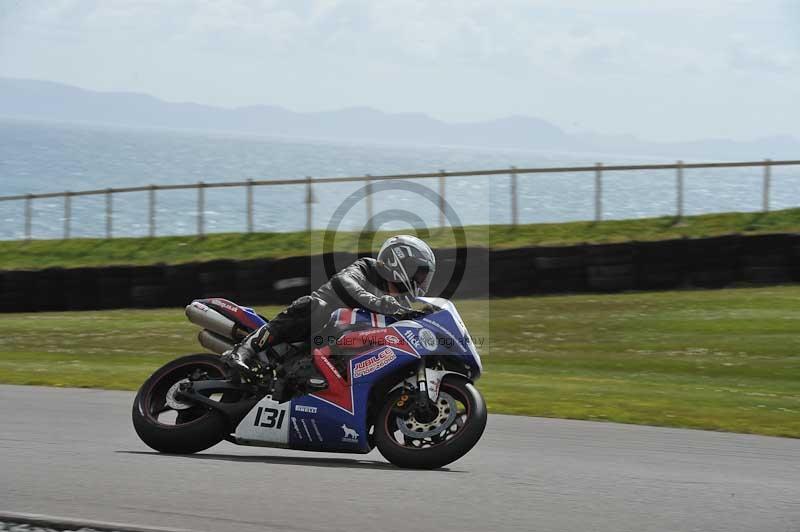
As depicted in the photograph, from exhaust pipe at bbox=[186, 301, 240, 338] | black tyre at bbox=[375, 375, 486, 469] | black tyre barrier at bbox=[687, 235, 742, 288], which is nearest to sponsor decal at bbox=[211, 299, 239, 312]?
exhaust pipe at bbox=[186, 301, 240, 338]

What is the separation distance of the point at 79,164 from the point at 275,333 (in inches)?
4458

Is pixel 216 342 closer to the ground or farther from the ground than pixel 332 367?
farther from the ground

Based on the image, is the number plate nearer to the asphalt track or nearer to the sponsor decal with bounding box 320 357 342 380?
the asphalt track

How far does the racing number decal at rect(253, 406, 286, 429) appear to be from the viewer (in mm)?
7418

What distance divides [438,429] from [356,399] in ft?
1.99

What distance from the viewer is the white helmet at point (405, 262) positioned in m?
7.46

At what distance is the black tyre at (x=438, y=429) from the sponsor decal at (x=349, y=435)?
0.14 m

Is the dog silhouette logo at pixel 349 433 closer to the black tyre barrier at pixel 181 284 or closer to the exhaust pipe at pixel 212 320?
the exhaust pipe at pixel 212 320

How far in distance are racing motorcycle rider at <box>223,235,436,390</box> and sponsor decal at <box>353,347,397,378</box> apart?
27 cm

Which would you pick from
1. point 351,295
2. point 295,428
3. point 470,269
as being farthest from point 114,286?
point 351,295

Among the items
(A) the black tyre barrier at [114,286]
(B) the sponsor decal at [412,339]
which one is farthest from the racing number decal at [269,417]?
(A) the black tyre barrier at [114,286]

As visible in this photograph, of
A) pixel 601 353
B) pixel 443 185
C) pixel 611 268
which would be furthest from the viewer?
pixel 443 185

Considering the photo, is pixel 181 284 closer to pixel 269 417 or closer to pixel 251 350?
pixel 251 350

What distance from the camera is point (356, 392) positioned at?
7.33 metres
